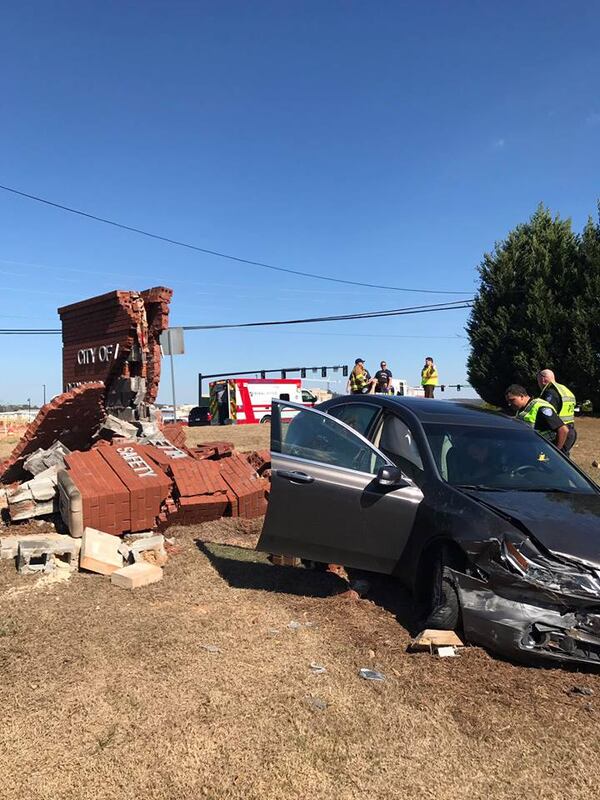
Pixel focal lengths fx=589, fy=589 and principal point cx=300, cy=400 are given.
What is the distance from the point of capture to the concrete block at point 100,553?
5285mm

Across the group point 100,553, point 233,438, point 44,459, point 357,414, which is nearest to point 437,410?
A: point 357,414

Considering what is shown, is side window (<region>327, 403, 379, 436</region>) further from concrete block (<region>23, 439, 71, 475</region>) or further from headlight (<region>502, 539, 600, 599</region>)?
concrete block (<region>23, 439, 71, 475</region>)

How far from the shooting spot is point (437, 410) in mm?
5035

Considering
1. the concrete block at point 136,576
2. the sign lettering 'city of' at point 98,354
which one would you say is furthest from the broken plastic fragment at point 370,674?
the sign lettering 'city of' at point 98,354

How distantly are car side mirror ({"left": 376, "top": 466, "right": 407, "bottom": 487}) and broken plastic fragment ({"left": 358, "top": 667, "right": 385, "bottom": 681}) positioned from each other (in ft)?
4.10

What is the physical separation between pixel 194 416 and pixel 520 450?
34.7 meters

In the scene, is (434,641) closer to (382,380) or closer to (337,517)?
(337,517)

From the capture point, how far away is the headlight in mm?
3205

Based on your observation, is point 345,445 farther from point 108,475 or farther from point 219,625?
point 108,475

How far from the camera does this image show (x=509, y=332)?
2122 centimetres

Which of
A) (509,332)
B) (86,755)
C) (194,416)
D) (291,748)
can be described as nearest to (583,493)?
(291,748)

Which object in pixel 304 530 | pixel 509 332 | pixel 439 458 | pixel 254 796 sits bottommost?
pixel 254 796

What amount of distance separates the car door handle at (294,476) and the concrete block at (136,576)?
1.51m

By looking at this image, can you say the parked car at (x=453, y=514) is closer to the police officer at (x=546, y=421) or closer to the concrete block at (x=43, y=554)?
the police officer at (x=546, y=421)
